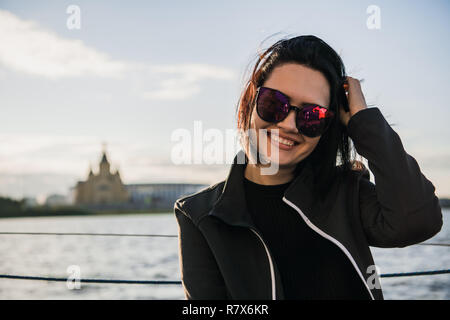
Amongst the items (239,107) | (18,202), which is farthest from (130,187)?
(239,107)

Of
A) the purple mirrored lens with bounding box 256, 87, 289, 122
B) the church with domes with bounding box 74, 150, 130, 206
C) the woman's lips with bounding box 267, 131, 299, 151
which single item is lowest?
the woman's lips with bounding box 267, 131, 299, 151

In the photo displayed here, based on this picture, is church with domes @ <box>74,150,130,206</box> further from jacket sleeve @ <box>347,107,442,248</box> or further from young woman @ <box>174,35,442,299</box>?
jacket sleeve @ <box>347,107,442,248</box>

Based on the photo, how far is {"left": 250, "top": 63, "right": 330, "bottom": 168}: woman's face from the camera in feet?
5.36

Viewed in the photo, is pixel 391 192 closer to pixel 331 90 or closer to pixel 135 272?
pixel 331 90

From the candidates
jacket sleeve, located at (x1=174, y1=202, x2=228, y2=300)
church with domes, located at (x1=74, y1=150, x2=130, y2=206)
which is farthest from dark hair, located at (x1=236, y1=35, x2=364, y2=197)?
church with domes, located at (x1=74, y1=150, x2=130, y2=206)

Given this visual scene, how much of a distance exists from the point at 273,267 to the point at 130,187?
111915 millimetres

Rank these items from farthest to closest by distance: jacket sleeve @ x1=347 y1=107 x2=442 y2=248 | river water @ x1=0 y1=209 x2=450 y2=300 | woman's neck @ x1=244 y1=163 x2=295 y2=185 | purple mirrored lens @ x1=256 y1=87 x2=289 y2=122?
1. river water @ x1=0 y1=209 x2=450 y2=300
2. woman's neck @ x1=244 y1=163 x2=295 y2=185
3. purple mirrored lens @ x1=256 y1=87 x2=289 y2=122
4. jacket sleeve @ x1=347 y1=107 x2=442 y2=248

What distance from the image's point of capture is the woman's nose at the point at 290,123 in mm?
1629

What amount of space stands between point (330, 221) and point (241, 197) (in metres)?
0.33

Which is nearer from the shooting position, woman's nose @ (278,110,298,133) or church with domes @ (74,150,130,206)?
woman's nose @ (278,110,298,133)

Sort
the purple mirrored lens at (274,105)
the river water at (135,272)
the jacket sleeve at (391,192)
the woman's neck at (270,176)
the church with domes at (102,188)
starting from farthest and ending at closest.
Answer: the church with domes at (102,188) < the river water at (135,272) < the woman's neck at (270,176) < the purple mirrored lens at (274,105) < the jacket sleeve at (391,192)

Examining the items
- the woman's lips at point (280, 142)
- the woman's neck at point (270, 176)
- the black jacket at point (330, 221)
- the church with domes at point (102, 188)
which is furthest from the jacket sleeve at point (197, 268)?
the church with domes at point (102, 188)

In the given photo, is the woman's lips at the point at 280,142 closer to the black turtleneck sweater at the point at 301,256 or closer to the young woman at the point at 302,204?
the young woman at the point at 302,204
